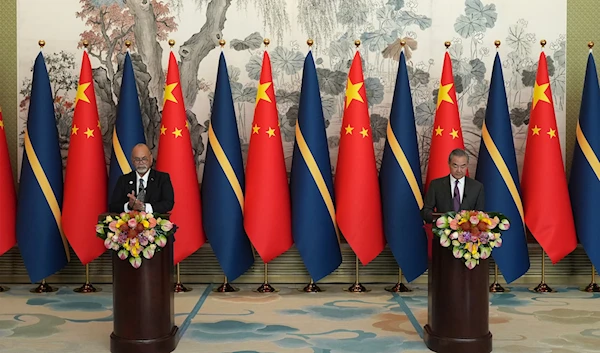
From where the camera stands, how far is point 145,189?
17.0ft

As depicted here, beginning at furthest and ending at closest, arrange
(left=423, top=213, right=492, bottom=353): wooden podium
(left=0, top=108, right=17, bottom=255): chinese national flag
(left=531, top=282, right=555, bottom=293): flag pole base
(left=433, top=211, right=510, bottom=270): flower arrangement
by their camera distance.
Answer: (left=531, top=282, right=555, bottom=293): flag pole base
(left=0, top=108, right=17, bottom=255): chinese national flag
(left=423, top=213, right=492, bottom=353): wooden podium
(left=433, top=211, right=510, bottom=270): flower arrangement

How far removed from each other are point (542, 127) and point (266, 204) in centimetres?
261

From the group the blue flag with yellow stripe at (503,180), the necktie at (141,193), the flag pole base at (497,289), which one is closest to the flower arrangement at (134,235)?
the necktie at (141,193)

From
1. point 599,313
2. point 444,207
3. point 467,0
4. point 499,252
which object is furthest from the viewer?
point 467,0

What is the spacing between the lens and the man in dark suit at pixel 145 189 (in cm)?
507

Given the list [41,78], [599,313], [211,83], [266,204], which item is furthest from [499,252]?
[41,78]

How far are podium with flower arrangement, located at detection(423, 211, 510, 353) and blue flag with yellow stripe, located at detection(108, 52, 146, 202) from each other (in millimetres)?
3107

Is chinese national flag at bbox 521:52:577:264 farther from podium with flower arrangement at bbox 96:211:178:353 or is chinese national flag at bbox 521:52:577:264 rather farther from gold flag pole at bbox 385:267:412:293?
podium with flower arrangement at bbox 96:211:178:353

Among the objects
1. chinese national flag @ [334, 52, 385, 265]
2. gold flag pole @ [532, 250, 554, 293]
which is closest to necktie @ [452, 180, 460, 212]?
chinese national flag @ [334, 52, 385, 265]

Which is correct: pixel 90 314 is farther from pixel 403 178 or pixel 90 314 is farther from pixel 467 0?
pixel 467 0

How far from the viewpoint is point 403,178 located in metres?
6.31

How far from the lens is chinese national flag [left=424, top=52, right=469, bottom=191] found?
20.9ft

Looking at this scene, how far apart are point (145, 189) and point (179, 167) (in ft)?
3.80

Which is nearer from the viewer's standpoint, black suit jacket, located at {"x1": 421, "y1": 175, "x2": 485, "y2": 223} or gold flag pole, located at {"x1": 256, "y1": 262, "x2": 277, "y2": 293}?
black suit jacket, located at {"x1": 421, "y1": 175, "x2": 485, "y2": 223}
